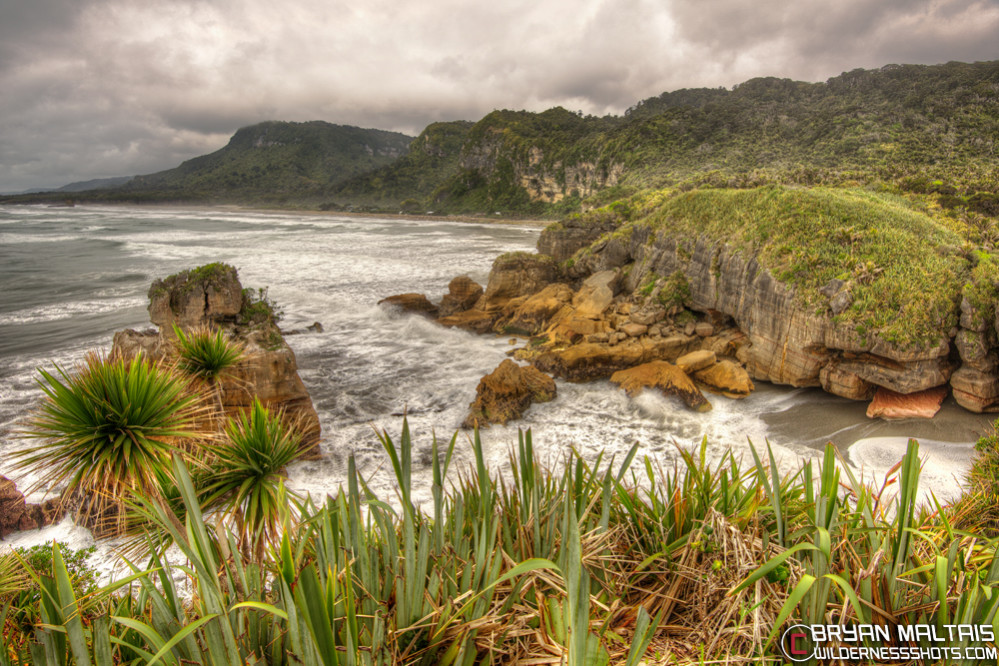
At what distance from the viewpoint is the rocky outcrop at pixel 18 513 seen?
726 cm

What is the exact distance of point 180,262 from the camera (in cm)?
3634

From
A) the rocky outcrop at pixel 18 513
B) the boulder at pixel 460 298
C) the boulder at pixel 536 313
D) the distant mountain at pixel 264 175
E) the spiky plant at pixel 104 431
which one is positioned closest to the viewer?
the spiky plant at pixel 104 431

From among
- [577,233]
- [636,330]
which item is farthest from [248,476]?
[577,233]

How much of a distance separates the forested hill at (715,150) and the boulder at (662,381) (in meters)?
14.8

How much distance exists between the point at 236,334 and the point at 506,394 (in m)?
7.29

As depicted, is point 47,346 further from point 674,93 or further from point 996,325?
point 674,93

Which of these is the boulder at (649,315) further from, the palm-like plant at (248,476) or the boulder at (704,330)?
the palm-like plant at (248,476)

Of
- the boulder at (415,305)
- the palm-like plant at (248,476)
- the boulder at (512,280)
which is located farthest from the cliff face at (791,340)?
the palm-like plant at (248,476)

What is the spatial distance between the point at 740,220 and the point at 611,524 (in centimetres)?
1496

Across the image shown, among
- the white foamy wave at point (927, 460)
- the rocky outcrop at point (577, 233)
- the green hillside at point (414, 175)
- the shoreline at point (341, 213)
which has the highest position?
the green hillside at point (414, 175)

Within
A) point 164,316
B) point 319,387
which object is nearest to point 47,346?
point 164,316

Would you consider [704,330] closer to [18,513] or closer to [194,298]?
[194,298]

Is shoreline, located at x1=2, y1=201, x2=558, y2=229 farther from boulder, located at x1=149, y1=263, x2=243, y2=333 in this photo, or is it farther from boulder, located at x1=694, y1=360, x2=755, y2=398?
boulder, located at x1=149, y1=263, x2=243, y2=333

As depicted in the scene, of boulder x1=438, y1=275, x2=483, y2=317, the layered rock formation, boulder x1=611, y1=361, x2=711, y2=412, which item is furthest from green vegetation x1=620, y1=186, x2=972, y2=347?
the layered rock formation
